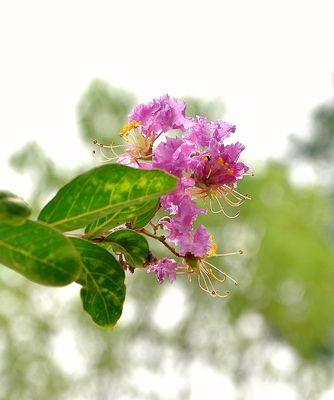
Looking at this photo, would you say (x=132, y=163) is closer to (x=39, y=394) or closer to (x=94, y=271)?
(x=94, y=271)

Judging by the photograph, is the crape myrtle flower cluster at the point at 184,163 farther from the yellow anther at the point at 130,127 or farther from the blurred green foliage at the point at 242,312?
the blurred green foliage at the point at 242,312

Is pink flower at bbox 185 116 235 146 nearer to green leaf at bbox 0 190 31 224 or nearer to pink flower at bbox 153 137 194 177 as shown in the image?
pink flower at bbox 153 137 194 177

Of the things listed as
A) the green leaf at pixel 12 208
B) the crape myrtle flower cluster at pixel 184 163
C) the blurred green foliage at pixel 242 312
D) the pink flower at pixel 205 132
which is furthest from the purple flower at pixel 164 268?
the blurred green foliage at pixel 242 312

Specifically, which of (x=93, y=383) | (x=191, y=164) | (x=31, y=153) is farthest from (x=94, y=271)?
(x=93, y=383)

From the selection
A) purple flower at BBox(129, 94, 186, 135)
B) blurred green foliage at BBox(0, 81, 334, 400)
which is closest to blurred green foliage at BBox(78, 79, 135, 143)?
blurred green foliage at BBox(0, 81, 334, 400)

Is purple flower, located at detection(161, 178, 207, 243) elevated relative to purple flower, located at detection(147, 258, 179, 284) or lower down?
elevated

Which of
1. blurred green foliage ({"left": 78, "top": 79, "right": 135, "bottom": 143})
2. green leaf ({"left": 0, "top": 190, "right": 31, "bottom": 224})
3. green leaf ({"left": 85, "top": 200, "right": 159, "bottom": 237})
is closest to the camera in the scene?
green leaf ({"left": 0, "top": 190, "right": 31, "bottom": 224})
